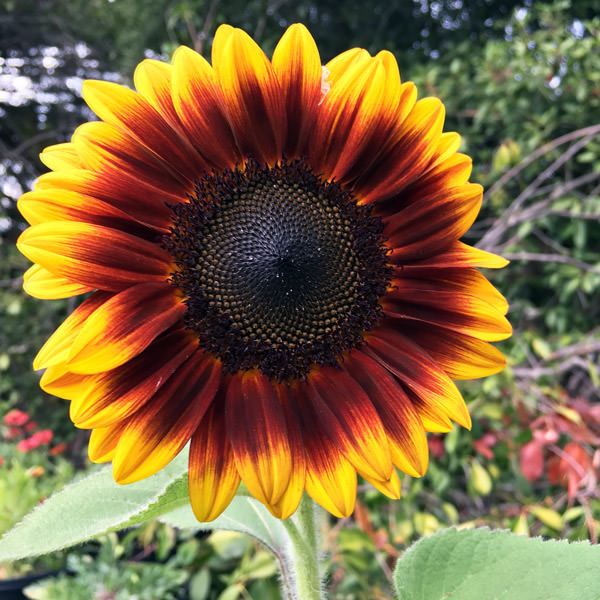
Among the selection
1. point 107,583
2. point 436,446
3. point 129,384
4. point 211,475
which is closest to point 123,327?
point 129,384

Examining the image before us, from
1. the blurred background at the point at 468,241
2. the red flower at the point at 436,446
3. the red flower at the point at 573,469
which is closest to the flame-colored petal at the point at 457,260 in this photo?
the blurred background at the point at 468,241

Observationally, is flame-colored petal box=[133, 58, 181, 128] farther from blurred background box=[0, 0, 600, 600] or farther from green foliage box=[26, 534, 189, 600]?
green foliage box=[26, 534, 189, 600]

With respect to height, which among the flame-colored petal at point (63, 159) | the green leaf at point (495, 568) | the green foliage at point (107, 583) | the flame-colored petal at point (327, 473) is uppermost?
the flame-colored petal at point (63, 159)

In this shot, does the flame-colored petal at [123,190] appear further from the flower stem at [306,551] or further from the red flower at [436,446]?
the red flower at [436,446]

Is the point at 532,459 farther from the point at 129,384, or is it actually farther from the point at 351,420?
the point at 129,384

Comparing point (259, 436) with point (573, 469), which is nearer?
point (259, 436)

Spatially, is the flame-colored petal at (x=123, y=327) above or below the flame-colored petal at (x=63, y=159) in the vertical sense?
below
